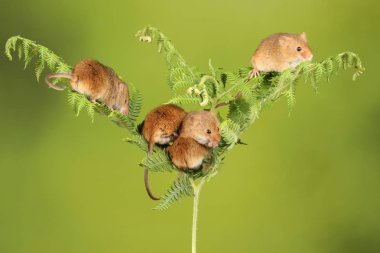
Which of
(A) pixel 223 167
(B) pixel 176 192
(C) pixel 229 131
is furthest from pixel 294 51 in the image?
(A) pixel 223 167

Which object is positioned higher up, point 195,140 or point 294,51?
point 294,51

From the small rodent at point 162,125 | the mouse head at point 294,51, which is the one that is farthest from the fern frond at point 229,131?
the mouse head at point 294,51

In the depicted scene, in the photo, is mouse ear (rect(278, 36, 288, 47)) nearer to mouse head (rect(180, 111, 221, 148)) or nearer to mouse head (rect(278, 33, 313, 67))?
mouse head (rect(278, 33, 313, 67))

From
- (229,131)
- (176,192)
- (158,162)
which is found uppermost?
(229,131)

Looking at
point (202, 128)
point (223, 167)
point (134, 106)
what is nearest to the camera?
point (202, 128)

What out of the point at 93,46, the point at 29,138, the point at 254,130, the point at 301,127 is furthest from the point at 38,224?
the point at 301,127

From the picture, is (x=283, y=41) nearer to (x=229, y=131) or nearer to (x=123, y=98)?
(x=229, y=131)

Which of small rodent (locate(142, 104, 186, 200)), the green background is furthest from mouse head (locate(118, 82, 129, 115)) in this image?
the green background
